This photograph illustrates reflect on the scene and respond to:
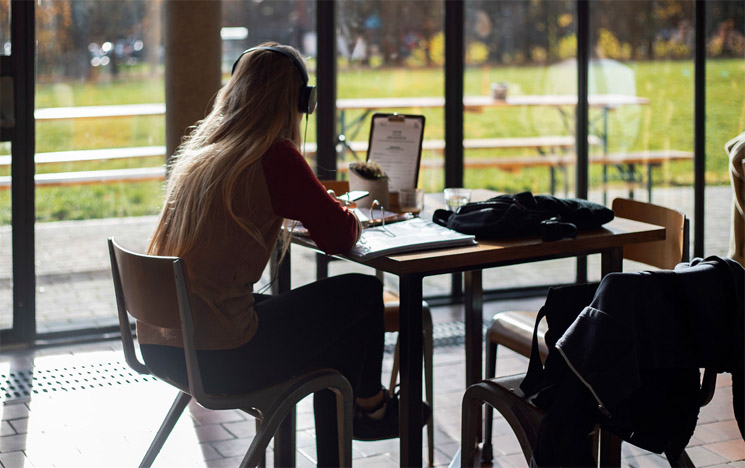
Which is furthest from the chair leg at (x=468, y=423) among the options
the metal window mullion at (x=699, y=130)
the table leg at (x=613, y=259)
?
the metal window mullion at (x=699, y=130)

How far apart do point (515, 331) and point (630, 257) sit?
52 centimetres

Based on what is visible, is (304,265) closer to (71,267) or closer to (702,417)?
(71,267)

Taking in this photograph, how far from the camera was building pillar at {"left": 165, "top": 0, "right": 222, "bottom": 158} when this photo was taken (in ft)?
13.4

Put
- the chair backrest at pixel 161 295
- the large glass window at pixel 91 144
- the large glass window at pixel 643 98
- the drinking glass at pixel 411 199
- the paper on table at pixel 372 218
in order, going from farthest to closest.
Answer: the large glass window at pixel 643 98, the large glass window at pixel 91 144, the drinking glass at pixel 411 199, the paper on table at pixel 372 218, the chair backrest at pixel 161 295

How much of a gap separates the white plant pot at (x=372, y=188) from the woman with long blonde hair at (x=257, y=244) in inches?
17.3

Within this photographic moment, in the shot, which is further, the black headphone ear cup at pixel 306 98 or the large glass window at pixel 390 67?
the large glass window at pixel 390 67

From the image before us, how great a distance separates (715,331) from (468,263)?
60 cm

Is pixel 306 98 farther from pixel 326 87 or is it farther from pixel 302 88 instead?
pixel 326 87

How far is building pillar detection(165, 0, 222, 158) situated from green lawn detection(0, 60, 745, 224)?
0.34 meters

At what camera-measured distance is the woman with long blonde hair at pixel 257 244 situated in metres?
2.26

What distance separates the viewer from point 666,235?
283 centimetres

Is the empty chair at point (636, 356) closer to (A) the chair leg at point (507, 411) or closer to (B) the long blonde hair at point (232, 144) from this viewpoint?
(A) the chair leg at point (507, 411)

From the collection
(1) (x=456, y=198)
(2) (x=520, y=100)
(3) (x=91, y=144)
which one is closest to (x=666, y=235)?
(1) (x=456, y=198)

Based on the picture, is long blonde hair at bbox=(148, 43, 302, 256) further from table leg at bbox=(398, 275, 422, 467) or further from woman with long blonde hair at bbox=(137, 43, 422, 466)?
table leg at bbox=(398, 275, 422, 467)
